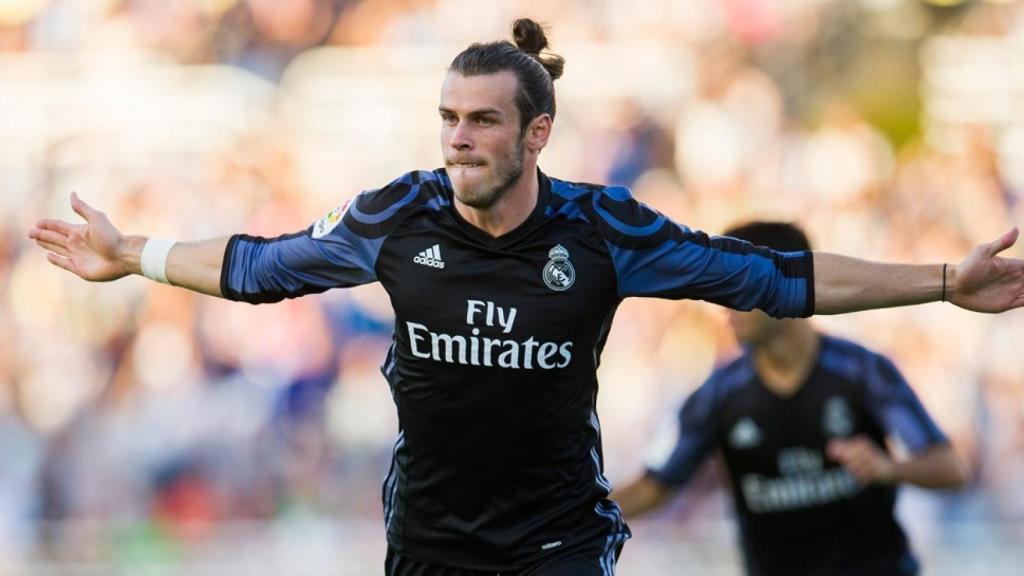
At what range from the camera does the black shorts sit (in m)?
4.75

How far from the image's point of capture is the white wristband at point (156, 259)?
15.9 feet

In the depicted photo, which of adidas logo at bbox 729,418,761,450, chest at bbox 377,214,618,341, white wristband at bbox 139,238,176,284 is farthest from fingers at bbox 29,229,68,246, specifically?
adidas logo at bbox 729,418,761,450

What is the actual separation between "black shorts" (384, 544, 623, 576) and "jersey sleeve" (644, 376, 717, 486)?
1.55 m

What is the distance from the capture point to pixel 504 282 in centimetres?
468

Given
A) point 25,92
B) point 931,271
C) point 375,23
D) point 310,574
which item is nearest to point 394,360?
point 931,271

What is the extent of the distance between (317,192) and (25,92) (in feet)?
9.09

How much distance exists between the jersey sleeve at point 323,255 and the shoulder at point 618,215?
49cm

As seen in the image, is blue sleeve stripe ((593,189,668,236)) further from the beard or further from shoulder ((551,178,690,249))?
the beard

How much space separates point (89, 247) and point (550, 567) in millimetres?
1819

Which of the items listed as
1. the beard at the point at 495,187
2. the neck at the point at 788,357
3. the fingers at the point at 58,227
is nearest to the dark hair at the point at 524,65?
the beard at the point at 495,187

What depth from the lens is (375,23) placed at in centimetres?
1277

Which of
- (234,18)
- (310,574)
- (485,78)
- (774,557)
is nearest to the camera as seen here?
(485,78)

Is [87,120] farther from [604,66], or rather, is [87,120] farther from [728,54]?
[728,54]

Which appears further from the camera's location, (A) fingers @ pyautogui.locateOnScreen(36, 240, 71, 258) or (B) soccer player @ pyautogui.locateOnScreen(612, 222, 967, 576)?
(B) soccer player @ pyautogui.locateOnScreen(612, 222, 967, 576)
